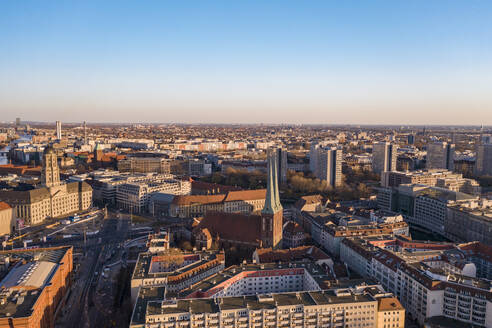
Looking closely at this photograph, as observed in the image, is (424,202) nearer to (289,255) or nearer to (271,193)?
(271,193)

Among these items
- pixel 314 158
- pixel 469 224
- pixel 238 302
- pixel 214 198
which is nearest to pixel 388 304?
pixel 238 302

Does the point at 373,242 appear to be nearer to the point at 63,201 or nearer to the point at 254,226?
the point at 254,226

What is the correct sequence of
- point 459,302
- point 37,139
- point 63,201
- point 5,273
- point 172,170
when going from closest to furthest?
point 459,302 < point 5,273 < point 63,201 < point 172,170 < point 37,139

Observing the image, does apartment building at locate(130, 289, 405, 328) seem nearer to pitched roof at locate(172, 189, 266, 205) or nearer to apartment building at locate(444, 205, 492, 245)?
apartment building at locate(444, 205, 492, 245)

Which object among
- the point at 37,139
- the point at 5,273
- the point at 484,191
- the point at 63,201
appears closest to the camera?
the point at 5,273

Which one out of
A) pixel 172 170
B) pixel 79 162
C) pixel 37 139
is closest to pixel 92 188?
pixel 172 170

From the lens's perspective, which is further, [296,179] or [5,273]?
[296,179]
